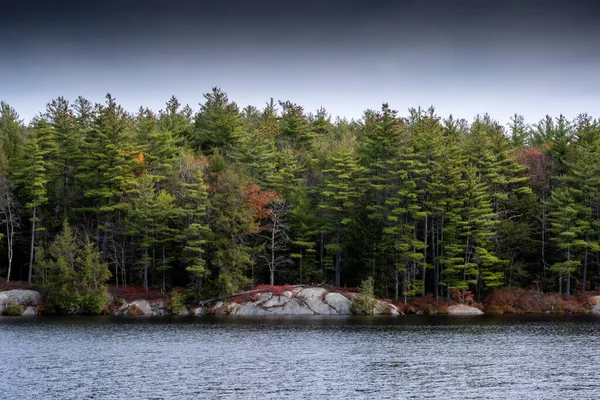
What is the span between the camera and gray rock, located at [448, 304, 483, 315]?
74.5 m

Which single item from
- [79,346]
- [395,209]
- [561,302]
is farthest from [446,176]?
[79,346]

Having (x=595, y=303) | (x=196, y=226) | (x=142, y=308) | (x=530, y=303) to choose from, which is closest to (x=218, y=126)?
(x=196, y=226)

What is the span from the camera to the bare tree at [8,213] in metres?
75.1

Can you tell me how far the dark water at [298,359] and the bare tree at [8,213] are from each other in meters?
16.1

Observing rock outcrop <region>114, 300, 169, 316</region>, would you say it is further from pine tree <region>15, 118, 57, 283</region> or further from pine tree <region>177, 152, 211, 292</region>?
pine tree <region>15, 118, 57, 283</region>

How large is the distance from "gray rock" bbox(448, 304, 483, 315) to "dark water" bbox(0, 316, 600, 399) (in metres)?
11.7

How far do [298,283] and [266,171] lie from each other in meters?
14.7

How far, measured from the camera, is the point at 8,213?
8000 centimetres

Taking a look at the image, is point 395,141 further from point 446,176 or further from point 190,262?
point 190,262

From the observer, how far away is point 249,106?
132 metres

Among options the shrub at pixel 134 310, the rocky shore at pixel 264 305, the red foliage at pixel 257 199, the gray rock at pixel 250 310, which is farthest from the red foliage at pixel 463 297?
the shrub at pixel 134 310

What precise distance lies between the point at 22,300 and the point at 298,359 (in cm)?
4119

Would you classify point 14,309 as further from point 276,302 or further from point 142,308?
point 276,302

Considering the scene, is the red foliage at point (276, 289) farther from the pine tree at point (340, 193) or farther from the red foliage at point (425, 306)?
the red foliage at point (425, 306)
